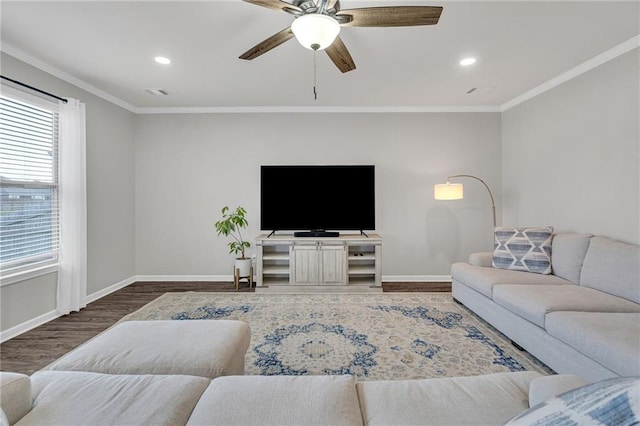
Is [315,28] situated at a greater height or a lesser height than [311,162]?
greater

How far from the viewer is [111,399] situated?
3.34 feet

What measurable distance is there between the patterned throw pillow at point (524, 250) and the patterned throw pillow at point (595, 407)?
108 inches

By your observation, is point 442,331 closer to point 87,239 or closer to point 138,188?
point 87,239

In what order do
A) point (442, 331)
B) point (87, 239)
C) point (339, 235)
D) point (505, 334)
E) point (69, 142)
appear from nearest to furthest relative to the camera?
point (505, 334), point (442, 331), point (69, 142), point (87, 239), point (339, 235)

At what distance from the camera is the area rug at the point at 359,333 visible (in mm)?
2064

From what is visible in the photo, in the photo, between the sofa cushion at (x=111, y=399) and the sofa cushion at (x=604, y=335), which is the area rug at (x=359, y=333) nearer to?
the sofa cushion at (x=604, y=335)

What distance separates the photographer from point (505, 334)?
7.95ft

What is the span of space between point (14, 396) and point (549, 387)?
174cm

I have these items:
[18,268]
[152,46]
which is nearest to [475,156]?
[152,46]

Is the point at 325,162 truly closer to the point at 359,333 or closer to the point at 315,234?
the point at 315,234

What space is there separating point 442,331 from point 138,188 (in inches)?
175

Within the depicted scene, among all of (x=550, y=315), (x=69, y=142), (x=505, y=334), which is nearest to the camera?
(x=550, y=315)

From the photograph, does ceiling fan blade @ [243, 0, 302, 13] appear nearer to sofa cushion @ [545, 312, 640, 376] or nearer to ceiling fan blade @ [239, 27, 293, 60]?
ceiling fan blade @ [239, 27, 293, 60]

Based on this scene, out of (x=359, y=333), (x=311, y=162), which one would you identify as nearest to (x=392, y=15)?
(x=359, y=333)
